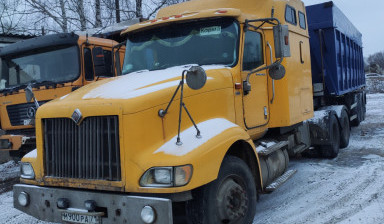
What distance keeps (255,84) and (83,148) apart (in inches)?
103

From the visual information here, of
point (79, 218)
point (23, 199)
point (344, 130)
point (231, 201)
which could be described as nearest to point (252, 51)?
point (231, 201)

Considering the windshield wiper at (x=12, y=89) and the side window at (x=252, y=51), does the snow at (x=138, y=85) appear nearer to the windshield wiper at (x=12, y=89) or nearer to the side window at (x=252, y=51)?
the side window at (x=252, y=51)

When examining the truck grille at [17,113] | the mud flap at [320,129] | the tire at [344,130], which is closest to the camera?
the mud flap at [320,129]

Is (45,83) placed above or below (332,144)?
above

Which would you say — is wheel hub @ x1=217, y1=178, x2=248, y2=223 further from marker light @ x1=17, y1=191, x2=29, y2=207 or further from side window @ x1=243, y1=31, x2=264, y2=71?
marker light @ x1=17, y1=191, x2=29, y2=207

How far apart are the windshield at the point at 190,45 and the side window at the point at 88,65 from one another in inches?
122

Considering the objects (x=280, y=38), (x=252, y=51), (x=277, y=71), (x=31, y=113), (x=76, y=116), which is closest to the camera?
(x=76, y=116)

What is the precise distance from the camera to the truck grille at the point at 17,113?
841cm

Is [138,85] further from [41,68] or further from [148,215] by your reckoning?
[41,68]

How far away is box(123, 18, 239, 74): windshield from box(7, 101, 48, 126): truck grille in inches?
165

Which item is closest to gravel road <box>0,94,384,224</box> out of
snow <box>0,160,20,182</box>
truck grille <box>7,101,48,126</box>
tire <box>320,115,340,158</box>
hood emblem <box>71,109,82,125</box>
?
snow <box>0,160,20,182</box>

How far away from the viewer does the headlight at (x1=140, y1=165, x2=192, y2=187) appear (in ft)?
11.1

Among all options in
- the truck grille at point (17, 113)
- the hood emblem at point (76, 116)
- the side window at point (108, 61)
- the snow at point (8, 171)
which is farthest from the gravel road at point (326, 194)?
the side window at point (108, 61)

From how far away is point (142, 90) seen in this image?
386 cm
